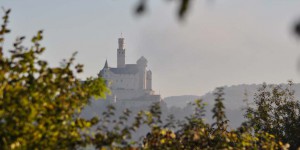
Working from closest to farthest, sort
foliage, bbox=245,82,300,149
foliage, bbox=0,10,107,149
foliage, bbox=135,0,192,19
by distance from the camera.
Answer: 1. foliage, bbox=135,0,192,19
2. foliage, bbox=0,10,107,149
3. foliage, bbox=245,82,300,149

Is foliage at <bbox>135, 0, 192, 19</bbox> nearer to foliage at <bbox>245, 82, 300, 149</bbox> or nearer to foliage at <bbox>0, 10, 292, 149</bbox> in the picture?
foliage at <bbox>0, 10, 292, 149</bbox>

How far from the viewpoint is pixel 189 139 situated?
12039mm

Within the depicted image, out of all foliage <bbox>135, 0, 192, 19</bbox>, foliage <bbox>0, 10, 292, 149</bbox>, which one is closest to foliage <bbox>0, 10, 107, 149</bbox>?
foliage <bbox>0, 10, 292, 149</bbox>

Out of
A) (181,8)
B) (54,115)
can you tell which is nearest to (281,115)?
(54,115)

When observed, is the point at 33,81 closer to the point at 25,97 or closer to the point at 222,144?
the point at 25,97

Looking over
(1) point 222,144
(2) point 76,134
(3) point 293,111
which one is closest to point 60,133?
(2) point 76,134

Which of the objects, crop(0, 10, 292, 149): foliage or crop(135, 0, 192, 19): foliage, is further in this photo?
crop(0, 10, 292, 149): foliage

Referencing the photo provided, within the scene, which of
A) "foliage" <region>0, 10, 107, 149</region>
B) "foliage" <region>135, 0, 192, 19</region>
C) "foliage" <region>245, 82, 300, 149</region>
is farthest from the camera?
"foliage" <region>245, 82, 300, 149</region>

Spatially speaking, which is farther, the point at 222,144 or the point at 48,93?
the point at 222,144

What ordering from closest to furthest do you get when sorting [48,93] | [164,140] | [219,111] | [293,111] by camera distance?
[48,93], [164,140], [219,111], [293,111]

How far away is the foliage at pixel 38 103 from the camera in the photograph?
371 inches

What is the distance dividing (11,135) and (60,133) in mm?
761

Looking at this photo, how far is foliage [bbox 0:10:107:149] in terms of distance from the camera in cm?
943

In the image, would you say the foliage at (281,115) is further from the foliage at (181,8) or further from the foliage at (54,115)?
the foliage at (181,8)
